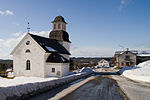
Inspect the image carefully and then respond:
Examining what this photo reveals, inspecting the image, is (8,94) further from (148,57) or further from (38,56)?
(148,57)

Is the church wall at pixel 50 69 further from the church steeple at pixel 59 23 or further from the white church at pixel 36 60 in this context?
the church steeple at pixel 59 23

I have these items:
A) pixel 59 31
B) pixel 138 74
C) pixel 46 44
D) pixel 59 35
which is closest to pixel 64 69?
pixel 46 44

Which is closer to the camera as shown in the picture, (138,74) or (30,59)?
(138,74)

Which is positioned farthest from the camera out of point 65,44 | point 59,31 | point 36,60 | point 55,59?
point 65,44

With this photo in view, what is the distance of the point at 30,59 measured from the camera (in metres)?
28.2

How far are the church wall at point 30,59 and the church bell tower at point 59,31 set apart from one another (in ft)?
36.8

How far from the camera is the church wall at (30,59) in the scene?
1083 inches

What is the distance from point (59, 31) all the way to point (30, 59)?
43.6 ft

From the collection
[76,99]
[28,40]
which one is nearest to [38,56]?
[28,40]

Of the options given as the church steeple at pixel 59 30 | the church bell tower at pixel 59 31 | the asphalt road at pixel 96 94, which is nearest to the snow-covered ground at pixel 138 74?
the asphalt road at pixel 96 94

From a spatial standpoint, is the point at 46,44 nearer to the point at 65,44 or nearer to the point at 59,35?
the point at 59,35

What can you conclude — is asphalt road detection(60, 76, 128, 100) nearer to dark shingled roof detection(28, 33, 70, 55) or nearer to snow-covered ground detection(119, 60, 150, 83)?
snow-covered ground detection(119, 60, 150, 83)

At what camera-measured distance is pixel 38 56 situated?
90.7ft

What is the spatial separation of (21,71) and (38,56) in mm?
4902
